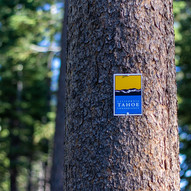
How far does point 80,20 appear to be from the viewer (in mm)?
2221

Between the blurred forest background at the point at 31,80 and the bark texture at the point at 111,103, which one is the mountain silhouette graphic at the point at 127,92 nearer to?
the bark texture at the point at 111,103

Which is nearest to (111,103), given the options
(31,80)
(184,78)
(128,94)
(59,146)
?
(128,94)

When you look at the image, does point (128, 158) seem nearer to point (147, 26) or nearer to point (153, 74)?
point (153, 74)

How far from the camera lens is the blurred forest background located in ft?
36.9

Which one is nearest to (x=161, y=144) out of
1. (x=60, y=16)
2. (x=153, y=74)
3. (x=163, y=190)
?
(x=163, y=190)

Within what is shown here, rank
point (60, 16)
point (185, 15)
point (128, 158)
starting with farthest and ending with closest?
point (185, 15), point (60, 16), point (128, 158)

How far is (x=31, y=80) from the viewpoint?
1889 centimetres

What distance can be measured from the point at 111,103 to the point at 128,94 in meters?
0.12

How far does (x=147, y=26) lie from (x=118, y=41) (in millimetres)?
207

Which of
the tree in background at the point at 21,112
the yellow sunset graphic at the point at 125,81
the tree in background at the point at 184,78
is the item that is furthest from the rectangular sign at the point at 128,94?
the tree in background at the point at 21,112

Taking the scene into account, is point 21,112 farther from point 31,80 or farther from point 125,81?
point 125,81

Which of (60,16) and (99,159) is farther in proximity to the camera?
(60,16)

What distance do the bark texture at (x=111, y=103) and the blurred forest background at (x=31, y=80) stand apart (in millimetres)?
7617

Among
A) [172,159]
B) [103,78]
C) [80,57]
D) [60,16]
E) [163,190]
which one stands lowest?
[163,190]
